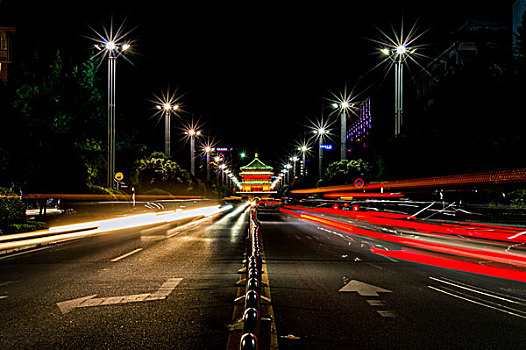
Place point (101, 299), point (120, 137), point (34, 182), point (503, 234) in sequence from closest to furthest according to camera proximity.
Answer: point (101, 299)
point (503, 234)
point (34, 182)
point (120, 137)

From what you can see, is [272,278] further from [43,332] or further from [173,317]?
[43,332]

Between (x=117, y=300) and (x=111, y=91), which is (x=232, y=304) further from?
(x=111, y=91)

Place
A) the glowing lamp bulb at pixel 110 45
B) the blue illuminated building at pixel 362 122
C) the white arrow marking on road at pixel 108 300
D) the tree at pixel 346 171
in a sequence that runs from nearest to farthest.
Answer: the white arrow marking on road at pixel 108 300, the glowing lamp bulb at pixel 110 45, the tree at pixel 346 171, the blue illuminated building at pixel 362 122

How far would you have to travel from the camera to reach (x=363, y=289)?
27.5 ft

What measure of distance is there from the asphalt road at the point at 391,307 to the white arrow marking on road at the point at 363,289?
0.7 inches

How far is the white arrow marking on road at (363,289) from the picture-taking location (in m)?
8.03

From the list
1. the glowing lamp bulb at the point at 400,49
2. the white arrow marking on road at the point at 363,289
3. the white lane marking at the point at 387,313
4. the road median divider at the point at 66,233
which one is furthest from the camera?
the glowing lamp bulb at the point at 400,49

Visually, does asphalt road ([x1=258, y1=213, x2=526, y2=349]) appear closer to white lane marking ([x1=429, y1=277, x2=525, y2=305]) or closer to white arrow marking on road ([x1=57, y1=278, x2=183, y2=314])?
white lane marking ([x1=429, y1=277, x2=525, y2=305])

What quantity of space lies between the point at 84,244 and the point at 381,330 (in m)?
13.2

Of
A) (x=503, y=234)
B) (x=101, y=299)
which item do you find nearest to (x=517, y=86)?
(x=503, y=234)

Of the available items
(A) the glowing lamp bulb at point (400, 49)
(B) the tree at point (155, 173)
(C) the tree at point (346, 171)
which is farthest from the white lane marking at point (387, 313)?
(B) the tree at point (155, 173)

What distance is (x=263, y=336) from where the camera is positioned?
524 centimetres

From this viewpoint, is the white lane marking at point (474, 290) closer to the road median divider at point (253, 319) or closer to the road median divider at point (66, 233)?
the road median divider at point (253, 319)

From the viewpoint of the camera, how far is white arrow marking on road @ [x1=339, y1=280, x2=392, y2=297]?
8027mm
